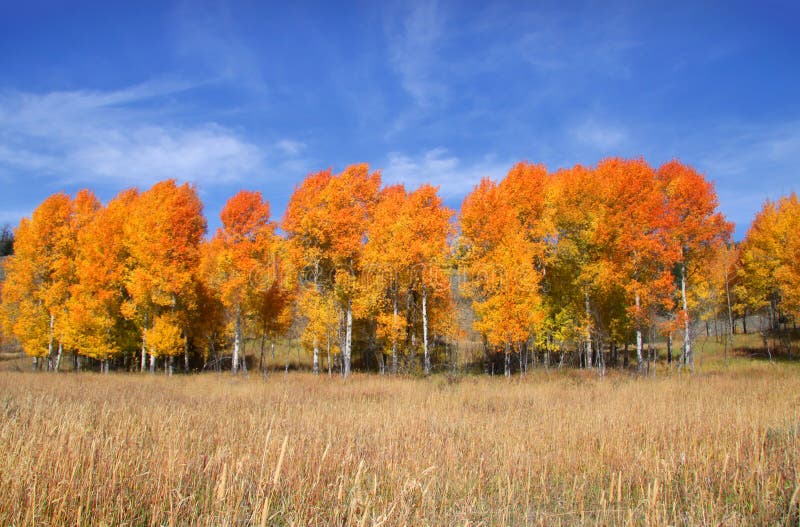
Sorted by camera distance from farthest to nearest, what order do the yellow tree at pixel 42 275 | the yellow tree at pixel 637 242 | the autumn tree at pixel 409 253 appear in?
the yellow tree at pixel 42 275, the autumn tree at pixel 409 253, the yellow tree at pixel 637 242

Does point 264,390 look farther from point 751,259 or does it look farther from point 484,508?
point 751,259

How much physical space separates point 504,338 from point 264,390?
1109cm

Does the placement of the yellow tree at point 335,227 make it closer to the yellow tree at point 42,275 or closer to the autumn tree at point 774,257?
the yellow tree at point 42,275

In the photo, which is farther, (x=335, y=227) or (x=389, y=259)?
(x=335, y=227)

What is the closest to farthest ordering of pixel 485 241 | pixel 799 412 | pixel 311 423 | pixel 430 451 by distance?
pixel 430 451, pixel 311 423, pixel 799 412, pixel 485 241

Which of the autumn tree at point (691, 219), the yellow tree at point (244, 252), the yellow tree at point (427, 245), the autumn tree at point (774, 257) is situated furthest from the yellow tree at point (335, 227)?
the autumn tree at point (774, 257)

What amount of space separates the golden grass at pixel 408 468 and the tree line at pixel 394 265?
11.9 metres

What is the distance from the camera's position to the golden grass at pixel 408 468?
346 centimetres

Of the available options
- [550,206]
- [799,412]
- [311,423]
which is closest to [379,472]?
[311,423]

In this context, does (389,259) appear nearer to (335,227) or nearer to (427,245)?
(427,245)

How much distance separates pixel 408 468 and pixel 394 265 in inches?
653

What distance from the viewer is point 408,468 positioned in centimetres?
509

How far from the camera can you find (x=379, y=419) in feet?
26.8

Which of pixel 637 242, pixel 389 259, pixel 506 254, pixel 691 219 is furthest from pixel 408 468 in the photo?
pixel 691 219
